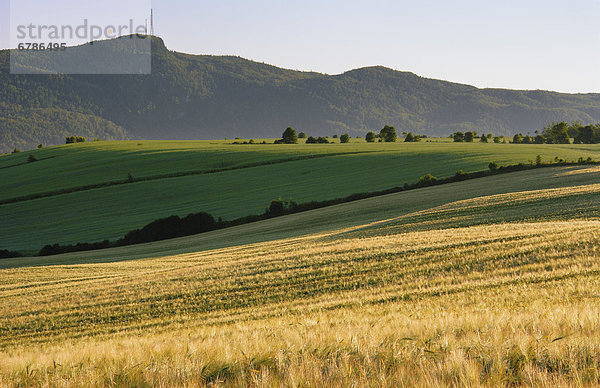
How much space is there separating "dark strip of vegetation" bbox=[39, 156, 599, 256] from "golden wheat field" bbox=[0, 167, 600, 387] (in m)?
17.2

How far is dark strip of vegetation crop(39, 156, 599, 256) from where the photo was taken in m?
47.8

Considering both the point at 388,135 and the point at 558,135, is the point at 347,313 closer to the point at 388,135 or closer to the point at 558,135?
the point at 388,135

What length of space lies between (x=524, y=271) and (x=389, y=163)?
230ft

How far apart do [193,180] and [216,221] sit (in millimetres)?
26976

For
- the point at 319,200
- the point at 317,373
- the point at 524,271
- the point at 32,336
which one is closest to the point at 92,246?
the point at 319,200

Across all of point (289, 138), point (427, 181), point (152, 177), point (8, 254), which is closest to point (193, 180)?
point (152, 177)

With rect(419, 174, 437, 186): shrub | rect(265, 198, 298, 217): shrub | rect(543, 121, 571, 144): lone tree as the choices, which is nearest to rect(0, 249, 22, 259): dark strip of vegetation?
rect(265, 198, 298, 217): shrub

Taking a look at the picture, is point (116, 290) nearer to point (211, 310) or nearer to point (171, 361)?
point (211, 310)

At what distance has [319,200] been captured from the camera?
5900cm

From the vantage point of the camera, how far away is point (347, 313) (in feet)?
35.3

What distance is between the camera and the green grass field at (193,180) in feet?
196

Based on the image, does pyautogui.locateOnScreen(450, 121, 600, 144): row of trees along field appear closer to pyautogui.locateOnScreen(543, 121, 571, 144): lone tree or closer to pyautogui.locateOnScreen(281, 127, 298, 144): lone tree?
pyautogui.locateOnScreen(543, 121, 571, 144): lone tree

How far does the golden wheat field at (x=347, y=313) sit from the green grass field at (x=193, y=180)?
2950 centimetres

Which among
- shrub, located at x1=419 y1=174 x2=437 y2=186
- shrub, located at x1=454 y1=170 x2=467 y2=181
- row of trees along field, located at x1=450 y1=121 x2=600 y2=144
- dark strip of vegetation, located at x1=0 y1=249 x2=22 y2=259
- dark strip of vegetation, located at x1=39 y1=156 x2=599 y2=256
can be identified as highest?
row of trees along field, located at x1=450 y1=121 x2=600 y2=144
